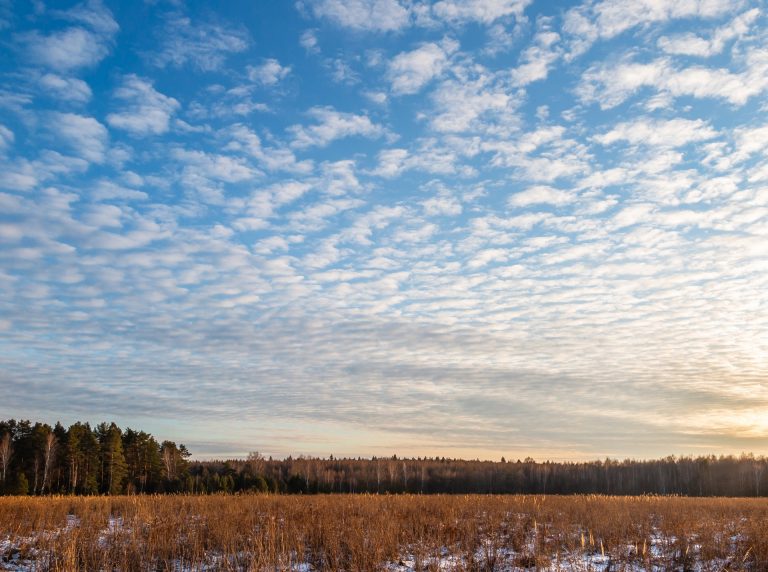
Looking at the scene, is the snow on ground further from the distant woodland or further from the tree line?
the tree line

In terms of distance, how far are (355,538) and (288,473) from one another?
288 feet

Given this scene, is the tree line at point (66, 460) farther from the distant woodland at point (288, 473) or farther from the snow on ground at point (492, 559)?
the snow on ground at point (492, 559)

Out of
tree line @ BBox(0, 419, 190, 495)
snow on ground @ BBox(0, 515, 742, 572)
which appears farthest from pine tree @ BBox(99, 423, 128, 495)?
snow on ground @ BBox(0, 515, 742, 572)

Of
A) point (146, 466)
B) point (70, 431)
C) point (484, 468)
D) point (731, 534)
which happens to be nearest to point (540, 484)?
point (484, 468)

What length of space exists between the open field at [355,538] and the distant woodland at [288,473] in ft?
28.5

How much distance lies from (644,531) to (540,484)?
318 feet

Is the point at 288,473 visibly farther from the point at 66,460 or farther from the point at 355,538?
the point at 355,538

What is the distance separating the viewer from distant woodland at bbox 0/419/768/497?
53219 mm

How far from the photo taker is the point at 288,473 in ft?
320

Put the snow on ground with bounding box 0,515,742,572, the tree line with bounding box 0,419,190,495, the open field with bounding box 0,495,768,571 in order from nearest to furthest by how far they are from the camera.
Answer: the snow on ground with bounding box 0,515,742,572 < the open field with bounding box 0,495,768,571 < the tree line with bounding box 0,419,190,495

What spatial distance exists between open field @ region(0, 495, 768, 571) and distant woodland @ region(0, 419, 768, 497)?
8.69 meters

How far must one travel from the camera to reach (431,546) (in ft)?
49.2

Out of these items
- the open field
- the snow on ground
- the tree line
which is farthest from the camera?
the tree line

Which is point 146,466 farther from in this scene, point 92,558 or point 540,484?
point 540,484
